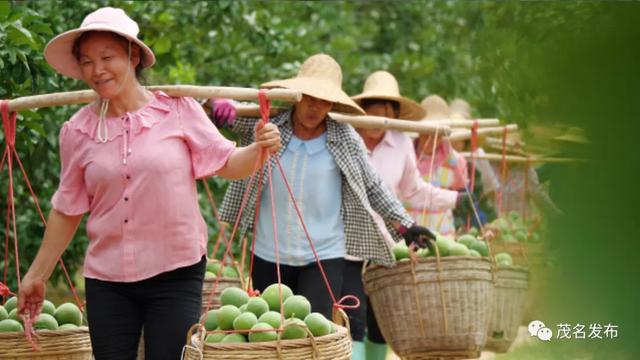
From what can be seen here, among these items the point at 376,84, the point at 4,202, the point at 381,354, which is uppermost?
the point at 376,84

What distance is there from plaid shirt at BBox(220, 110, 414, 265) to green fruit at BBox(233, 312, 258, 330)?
4.43 ft

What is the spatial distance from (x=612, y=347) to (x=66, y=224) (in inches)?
107

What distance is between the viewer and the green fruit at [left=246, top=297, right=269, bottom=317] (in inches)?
125

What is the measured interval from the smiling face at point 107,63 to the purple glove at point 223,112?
120cm

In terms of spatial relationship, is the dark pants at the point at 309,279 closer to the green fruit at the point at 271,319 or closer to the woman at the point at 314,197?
the woman at the point at 314,197

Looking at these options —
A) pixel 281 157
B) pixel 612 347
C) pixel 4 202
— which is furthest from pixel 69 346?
pixel 612 347

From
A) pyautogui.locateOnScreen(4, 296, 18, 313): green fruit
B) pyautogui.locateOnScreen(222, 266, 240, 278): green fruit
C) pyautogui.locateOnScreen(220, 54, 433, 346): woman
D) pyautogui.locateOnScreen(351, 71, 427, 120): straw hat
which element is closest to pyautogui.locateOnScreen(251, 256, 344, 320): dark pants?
pyautogui.locateOnScreen(220, 54, 433, 346): woman

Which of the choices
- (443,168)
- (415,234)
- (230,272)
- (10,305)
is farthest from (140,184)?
(443,168)

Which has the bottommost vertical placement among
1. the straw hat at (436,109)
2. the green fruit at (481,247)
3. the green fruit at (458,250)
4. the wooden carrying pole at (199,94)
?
the green fruit at (458,250)

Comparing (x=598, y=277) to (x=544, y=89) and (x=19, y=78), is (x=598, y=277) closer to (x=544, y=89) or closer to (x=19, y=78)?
(x=544, y=89)

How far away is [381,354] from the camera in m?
5.48

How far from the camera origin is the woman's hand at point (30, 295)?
10.9 feet

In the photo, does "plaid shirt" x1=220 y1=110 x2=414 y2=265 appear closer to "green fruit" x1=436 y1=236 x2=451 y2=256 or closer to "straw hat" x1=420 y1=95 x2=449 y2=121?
"green fruit" x1=436 y1=236 x2=451 y2=256

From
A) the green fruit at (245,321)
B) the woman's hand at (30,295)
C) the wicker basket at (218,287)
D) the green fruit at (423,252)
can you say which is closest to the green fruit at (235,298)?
the green fruit at (245,321)
